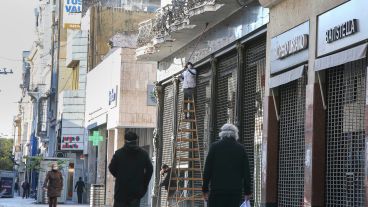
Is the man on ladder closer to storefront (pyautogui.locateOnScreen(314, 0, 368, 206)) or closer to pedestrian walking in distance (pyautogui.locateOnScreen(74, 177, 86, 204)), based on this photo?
storefront (pyautogui.locateOnScreen(314, 0, 368, 206))

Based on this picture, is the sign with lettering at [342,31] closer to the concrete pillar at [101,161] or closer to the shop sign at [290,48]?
the shop sign at [290,48]

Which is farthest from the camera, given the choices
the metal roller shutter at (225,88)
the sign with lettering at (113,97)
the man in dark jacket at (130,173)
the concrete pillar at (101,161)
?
the concrete pillar at (101,161)

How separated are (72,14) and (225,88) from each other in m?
41.5

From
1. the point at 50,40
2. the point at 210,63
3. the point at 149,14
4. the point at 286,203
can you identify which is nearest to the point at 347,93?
the point at 286,203

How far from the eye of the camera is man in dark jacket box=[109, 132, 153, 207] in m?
12.0

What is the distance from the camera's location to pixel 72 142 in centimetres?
5784

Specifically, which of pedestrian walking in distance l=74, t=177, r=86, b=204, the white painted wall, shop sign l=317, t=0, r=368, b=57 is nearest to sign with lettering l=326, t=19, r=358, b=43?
shop sign l=317, t=0, r=368, b=57

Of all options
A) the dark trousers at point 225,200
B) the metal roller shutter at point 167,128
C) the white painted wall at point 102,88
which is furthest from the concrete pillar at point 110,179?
the dark trousers at point 225,200

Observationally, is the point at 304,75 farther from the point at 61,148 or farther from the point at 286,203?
the point at 61,148

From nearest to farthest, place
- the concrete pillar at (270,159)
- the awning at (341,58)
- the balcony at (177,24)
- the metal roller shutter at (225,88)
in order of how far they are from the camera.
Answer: the awning at (341,58)
the concrete pillar at (270,159)
the balcony at (177,24)
the metal roller shutter at (225,88)

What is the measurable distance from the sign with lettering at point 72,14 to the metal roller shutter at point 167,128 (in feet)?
108

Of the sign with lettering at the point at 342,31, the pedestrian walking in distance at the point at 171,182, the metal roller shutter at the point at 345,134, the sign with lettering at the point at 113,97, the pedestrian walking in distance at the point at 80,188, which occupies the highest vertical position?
the sign with lettering at the point at 113,97

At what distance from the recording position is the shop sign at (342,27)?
1325 cm

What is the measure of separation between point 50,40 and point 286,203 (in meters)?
68.1
